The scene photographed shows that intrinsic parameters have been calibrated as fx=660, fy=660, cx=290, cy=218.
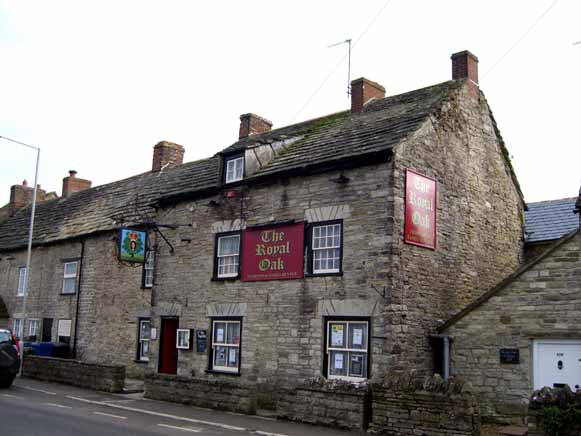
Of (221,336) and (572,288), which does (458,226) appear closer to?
(572,288)

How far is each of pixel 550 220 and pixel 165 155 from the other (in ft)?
57.4

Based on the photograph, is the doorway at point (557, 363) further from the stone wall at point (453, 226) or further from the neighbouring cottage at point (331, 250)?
the stone wall at point (453, 226)

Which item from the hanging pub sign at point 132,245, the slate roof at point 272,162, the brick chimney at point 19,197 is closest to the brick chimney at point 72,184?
the slate roof at point 272,162

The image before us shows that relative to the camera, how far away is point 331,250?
16.9m

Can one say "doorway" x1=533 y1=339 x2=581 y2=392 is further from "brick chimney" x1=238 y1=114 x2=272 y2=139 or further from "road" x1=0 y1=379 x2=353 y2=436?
"brick chimney" x1=238 y1=114 x2=272 y2=139

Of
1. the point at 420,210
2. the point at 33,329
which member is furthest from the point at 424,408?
the point at 33,329

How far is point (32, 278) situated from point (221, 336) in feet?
51.7

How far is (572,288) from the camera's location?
47.9ft

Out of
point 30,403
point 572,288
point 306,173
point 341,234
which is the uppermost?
point 306,173

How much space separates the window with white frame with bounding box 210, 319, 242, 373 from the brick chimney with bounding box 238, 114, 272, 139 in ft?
32.9

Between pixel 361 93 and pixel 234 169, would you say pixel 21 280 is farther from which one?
pixel 361 93

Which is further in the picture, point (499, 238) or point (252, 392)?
point (499, 238)

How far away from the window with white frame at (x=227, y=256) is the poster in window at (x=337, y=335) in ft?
12.9

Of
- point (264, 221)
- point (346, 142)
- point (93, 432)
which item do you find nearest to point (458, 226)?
point (346, 142)
